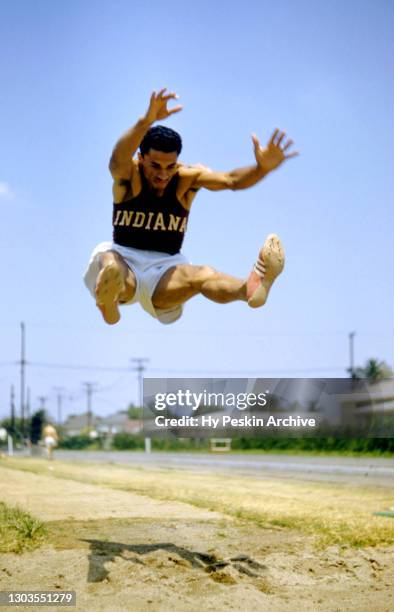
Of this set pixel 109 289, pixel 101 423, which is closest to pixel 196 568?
pixel 109 289

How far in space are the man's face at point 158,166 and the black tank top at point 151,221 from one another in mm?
102

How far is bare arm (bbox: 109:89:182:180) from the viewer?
18.0 feet

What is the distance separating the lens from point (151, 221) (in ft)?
20.6

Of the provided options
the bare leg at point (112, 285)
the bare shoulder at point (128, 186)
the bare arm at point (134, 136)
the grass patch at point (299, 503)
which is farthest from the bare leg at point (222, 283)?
the grass patch at point (299, 503)

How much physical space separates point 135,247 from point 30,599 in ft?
9.77

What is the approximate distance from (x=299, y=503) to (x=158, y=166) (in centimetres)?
708

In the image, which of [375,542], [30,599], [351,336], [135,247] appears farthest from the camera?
[351,336]

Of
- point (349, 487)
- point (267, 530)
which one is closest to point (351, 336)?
point (349, 487)

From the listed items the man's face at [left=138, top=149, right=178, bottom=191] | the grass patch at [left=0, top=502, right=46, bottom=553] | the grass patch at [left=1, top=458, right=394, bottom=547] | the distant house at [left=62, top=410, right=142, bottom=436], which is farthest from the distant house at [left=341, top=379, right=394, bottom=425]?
the distant house at [left=62, top=410, right=142, bottom=436]

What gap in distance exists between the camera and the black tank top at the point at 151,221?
20.3 ft

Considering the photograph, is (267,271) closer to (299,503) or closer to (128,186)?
(128,186)

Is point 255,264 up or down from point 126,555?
up

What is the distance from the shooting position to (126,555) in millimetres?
6512

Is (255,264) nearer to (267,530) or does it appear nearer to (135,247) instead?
(135,247)
